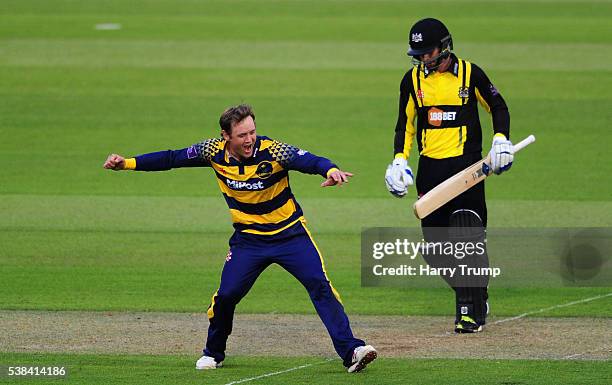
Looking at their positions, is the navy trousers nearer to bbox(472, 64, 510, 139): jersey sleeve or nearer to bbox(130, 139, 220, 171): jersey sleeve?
bbox(130, 139, 220, 171): jersey sleeve

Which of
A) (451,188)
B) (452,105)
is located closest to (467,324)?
(451,188)

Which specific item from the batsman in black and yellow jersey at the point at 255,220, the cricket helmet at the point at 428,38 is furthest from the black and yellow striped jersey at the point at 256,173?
the cricket helmet at the point at 428,38

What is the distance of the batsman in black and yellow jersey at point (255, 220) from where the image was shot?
27.0 feet

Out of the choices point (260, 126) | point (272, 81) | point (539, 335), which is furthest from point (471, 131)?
point (272, 81)

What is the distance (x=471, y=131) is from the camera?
31.4 ft

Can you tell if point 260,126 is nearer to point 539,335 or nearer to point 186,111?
point 186,111

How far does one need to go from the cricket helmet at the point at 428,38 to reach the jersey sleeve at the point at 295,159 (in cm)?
158

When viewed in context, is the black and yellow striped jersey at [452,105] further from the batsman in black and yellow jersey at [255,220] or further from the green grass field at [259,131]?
the batsman in black and yellow jersey at [255,220]

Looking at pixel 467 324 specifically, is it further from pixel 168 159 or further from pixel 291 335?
pixel 168 159

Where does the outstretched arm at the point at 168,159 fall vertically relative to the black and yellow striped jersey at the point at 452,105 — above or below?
below

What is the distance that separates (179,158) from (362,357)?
172 centimetres

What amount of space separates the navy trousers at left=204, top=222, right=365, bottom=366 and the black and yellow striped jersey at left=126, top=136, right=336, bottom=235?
0.10 metres

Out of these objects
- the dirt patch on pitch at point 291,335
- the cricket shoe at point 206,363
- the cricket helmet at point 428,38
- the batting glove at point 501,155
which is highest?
the cricket helmet at point 428,38

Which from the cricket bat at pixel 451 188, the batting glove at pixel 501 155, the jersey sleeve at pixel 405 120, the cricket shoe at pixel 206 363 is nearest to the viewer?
the cricket shoe at pixel 206 363
